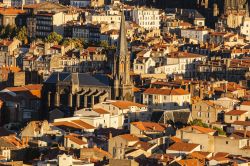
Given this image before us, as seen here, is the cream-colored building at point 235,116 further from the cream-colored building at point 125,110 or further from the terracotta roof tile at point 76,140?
the terracotta roof tile at point 76,140

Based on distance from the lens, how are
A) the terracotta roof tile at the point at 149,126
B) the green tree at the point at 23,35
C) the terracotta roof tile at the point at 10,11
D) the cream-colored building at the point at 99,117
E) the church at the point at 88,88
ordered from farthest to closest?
1. the terracotta roof tile at the point at 10,11
2. the green tree at the point at 23,35
3. the church at the point at 88,88
4. the cream-colored building at the point at 99,117
5. the terracotta roof tile at the point at 149,126

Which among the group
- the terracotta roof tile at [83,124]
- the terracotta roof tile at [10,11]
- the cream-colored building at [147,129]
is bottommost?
the terracotta roof tile at [83,124]

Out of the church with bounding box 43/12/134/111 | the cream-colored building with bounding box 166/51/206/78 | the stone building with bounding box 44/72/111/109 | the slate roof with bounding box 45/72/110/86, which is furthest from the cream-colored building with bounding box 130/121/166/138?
the cream-colored building with bounding box 166/51/206/78

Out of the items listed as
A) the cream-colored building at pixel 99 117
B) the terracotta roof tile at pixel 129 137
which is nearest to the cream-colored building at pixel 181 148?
the terracotta roof tile at pixel 129 137

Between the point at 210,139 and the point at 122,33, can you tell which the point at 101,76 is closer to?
the point at 122,33

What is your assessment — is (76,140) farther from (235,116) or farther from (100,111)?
(235,116)

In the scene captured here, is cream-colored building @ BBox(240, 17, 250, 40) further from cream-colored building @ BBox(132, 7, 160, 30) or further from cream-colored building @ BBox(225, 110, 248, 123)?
cream-colored building @ BBox(225, 110, 248, 123)

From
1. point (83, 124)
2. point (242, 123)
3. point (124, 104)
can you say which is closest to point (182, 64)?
point (124, 104)
